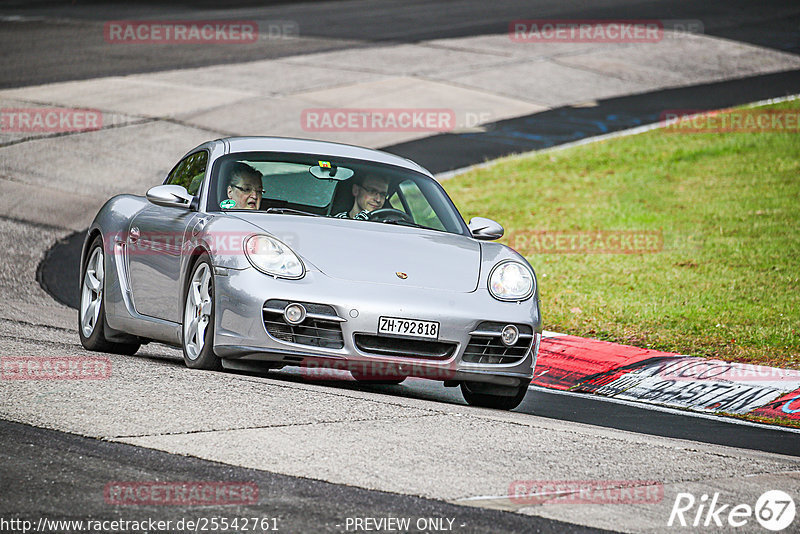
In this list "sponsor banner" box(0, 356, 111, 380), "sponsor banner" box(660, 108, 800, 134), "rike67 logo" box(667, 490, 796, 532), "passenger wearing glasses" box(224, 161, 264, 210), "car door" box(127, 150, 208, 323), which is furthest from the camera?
"sponsor banner" box(660, 108, 800, 134)

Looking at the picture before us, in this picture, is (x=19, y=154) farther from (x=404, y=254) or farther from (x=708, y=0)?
(x=708, y=0)

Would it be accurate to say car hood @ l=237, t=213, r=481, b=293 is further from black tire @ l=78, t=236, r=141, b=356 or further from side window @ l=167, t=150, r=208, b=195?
black tire @ l=78, t=236, r=141, b=356

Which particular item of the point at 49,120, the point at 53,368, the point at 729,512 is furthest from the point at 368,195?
the point at 49,120

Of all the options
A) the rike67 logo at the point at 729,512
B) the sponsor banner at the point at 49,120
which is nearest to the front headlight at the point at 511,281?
the rike67 logo at the point at 729,512

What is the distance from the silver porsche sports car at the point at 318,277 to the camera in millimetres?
6797

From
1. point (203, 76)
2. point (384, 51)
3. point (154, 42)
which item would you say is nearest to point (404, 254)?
point (203, 76)

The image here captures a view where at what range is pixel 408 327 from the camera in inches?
269

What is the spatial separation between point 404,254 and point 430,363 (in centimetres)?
69

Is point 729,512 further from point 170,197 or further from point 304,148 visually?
point 304,148

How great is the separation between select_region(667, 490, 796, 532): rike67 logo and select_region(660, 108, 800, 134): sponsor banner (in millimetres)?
16773

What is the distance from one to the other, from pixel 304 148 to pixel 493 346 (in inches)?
83.5

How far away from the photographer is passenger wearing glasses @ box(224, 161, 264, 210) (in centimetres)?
785

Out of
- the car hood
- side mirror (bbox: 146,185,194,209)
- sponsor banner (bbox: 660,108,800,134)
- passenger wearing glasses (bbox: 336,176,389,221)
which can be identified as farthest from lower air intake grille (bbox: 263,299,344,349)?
sponsor banner (bbox: 660,108,800,134)

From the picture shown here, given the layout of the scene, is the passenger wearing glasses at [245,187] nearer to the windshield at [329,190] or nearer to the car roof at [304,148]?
the windshield at [329,190]
